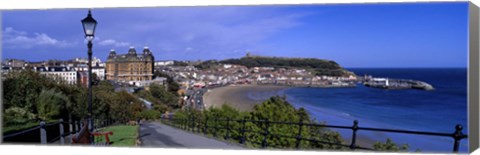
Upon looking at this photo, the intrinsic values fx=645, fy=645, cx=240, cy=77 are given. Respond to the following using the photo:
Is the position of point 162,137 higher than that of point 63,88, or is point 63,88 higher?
A: point 63,88

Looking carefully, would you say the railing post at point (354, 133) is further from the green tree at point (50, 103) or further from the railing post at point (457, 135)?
the green tree at point (50, 103)

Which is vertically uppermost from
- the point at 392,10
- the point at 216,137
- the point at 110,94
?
the point at 392,10

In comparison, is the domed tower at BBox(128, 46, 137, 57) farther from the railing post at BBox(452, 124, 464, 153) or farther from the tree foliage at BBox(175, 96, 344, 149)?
the railing post at BBox(452, 124, 464, 153)

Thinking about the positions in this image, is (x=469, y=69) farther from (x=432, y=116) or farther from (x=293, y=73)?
(x=293, y=73)

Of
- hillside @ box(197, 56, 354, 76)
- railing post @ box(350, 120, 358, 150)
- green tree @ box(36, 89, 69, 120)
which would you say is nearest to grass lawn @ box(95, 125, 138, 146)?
green tree @ box(36, 89, 69, 120)

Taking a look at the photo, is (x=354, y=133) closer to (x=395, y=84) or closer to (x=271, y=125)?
(x=395, y=84)

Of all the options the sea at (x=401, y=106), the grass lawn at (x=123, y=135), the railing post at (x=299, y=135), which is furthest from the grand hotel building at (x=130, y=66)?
the railing post at (x=299, y=135)

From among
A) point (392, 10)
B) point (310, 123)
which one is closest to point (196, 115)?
point (310, 123)
